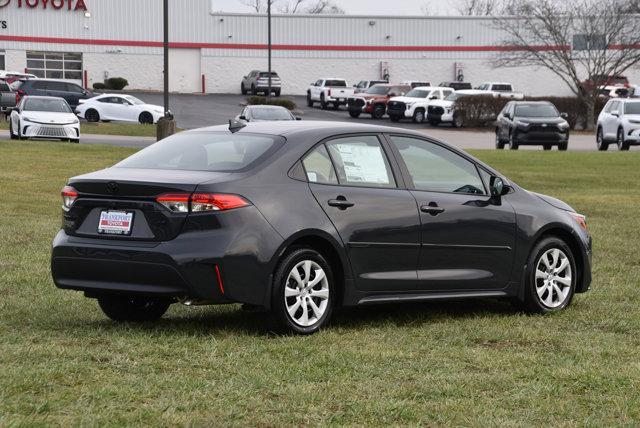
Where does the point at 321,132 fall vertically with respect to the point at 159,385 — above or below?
above

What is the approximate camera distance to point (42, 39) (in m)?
81.4

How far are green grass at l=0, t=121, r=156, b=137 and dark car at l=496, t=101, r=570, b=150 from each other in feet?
42.6

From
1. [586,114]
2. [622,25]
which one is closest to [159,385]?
[586,114]

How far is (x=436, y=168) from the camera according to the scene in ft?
30.5

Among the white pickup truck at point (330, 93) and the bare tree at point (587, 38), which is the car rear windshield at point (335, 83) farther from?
the bare tree at point (587, 38)

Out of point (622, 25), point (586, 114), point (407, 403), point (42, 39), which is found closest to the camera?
point (407, 403)

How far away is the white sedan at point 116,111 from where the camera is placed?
171 feet

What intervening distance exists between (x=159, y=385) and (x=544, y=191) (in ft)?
59.7

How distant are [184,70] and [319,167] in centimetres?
7742

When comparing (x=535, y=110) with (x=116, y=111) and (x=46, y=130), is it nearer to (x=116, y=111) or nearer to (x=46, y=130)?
(x=46, y=130)

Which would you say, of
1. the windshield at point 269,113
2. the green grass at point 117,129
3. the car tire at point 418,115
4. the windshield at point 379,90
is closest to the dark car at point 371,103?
the windshield at point 379,90

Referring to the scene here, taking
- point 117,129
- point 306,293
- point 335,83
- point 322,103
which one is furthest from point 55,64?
point 306,293

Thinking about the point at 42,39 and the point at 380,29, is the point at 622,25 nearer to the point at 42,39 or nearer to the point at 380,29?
the point at 380,29

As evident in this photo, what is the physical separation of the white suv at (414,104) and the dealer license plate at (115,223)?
5197cm
